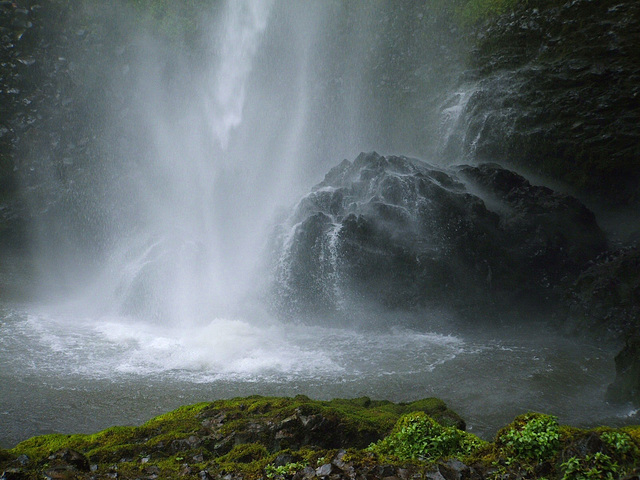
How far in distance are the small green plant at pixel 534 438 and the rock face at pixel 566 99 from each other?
65.4ft

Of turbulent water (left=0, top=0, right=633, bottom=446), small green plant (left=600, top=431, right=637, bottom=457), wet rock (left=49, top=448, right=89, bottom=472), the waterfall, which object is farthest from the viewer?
the waterfall

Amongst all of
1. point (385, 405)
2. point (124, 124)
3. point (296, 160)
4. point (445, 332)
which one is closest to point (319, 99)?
point (296, 160)

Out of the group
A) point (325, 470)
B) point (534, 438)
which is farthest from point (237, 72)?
point (534, 438)

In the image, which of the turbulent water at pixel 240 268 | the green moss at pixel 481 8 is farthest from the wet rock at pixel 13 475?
the green moss at pixel 481 8

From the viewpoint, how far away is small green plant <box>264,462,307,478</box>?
4.70 m

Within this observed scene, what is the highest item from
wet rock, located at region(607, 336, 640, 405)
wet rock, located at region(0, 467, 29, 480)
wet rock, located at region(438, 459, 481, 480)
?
wet rock, located at region(607, 336, 640, 405)

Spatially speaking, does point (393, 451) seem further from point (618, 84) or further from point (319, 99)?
A: point (319, 99)

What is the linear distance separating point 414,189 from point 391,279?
13.6 ft

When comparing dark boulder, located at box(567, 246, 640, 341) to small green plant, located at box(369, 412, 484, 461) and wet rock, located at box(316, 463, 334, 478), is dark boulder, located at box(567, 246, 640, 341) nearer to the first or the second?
small green plant, located at box(369, 412, 484, 461)

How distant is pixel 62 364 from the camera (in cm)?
1504

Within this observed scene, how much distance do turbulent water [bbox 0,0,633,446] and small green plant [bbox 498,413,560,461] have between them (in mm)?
5884

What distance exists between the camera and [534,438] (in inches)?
179

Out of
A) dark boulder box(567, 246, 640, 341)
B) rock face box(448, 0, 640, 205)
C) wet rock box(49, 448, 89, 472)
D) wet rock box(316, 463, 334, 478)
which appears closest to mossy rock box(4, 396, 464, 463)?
wet rock box(49, 448, 89, 472)

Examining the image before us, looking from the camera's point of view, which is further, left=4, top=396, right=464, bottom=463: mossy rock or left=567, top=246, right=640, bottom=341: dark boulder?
left=567, top=246, right=640, bottom=341: dark boulder
